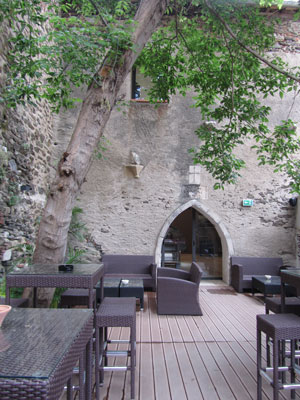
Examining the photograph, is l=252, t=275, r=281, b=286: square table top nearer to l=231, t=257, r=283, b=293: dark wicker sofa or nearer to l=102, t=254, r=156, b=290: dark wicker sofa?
l=231, t=257, r=283, b=293: dark wicker sofa

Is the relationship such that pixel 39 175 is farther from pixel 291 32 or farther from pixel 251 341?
pixel 291 32

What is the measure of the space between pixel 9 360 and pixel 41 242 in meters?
1.96

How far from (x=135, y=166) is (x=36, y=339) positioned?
17.9 ft

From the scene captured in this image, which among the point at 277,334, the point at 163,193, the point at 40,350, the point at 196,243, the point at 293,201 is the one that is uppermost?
the point at 163,193

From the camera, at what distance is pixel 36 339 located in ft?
4.11

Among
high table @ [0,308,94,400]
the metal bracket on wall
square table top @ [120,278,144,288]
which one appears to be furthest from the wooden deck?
the metal bracket on wall

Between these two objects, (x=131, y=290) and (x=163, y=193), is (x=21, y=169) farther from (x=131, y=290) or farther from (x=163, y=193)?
(x=163, y=193)

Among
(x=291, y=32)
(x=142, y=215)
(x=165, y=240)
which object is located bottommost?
(x=165, y=240)

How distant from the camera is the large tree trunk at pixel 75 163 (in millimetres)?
2912

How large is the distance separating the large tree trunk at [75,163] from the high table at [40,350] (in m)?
1.30

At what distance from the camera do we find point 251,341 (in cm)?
359

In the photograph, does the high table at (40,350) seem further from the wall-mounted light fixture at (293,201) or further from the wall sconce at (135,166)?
the wall-mounted light fixture at (293,201)

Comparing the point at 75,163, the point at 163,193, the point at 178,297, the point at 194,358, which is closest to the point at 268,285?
the point at 178,297

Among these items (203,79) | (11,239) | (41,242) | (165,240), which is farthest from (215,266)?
(41,242)
